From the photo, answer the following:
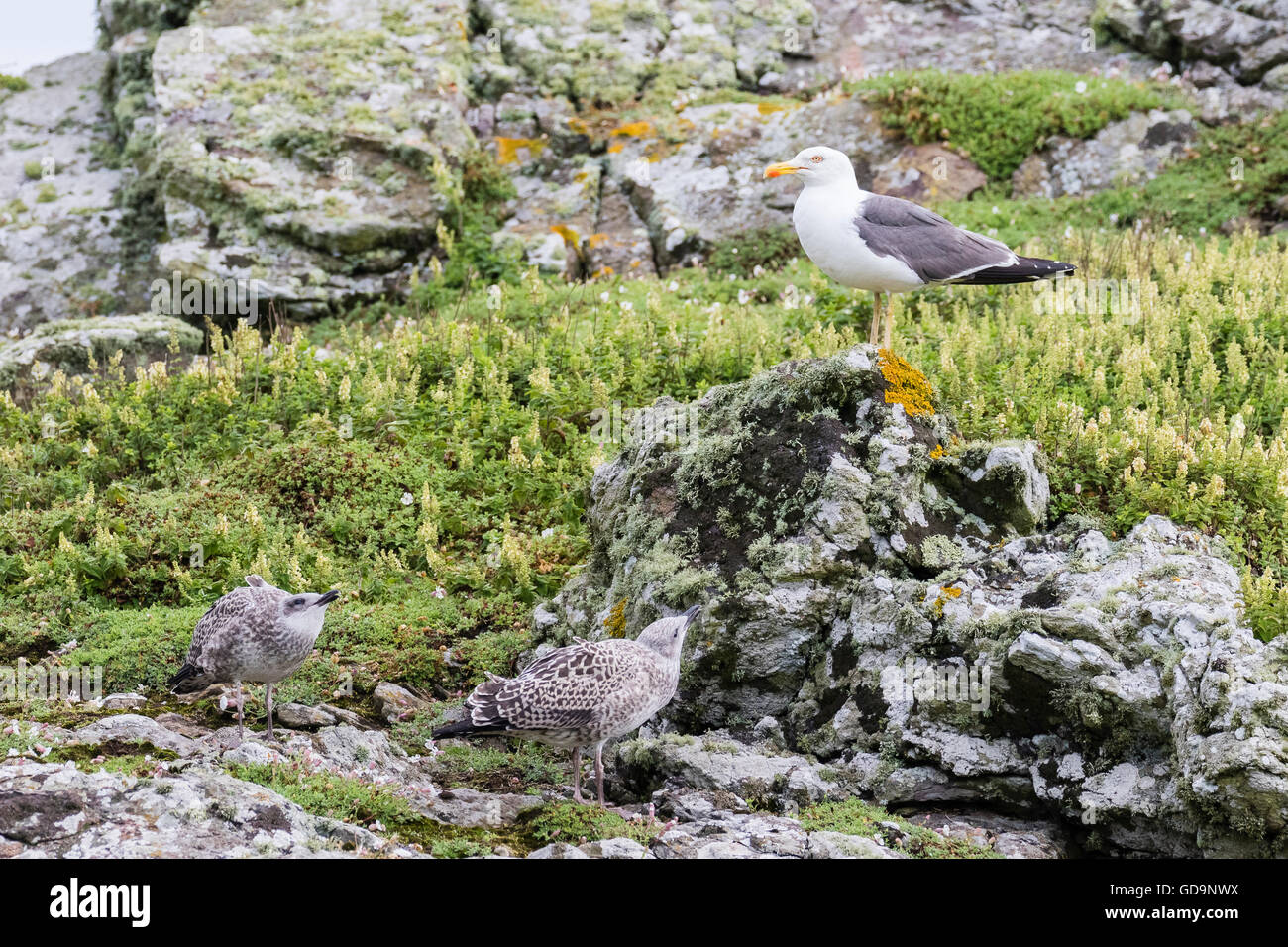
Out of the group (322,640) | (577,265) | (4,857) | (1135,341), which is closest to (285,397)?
(322,640)

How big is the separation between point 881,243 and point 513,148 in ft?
38.8

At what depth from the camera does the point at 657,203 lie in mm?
18578

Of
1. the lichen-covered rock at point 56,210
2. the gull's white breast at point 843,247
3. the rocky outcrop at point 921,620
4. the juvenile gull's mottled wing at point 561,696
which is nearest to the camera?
the rocky outcrop at point 921,620

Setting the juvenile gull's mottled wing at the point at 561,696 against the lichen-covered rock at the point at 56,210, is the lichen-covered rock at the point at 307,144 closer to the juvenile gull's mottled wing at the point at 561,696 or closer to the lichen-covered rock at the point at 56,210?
the lichen-covered rock at the point at 56,210

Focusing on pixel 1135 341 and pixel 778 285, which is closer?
pixel 1135 341

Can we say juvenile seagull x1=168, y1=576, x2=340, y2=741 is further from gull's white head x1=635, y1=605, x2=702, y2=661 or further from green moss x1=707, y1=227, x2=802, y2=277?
green moss x1=707, y1=227, x2=802, y2=277

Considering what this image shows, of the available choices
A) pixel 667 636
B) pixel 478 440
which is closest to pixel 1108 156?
pixel 478 440

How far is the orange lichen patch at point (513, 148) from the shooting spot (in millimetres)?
19500

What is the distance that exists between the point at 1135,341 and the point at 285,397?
30.5 ft

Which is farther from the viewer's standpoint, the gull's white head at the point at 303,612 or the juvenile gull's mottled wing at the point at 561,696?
the gull's white head at the point at 303,612

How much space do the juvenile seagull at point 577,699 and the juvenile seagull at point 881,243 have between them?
3.70 metres

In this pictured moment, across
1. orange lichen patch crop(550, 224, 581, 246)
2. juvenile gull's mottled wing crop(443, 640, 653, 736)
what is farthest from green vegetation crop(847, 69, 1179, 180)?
juvenile gull's mottled wing crop(443, 640, 653, 736)

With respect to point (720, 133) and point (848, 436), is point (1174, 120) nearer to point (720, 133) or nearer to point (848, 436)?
point (720, 133)

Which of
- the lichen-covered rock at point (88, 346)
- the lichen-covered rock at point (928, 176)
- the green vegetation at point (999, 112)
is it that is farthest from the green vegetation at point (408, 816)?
the green vegetation at point (999, 112)
